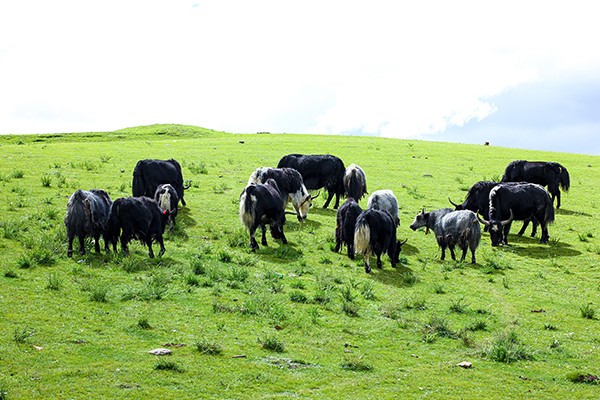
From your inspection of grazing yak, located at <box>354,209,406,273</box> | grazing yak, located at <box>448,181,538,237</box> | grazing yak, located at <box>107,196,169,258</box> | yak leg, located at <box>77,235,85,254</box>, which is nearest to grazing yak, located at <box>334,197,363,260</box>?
grazing yak, located at <box>354,209,406,273</box>

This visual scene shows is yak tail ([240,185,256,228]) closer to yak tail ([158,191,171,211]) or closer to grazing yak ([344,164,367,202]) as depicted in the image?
yak tail ([158,191,171,211])

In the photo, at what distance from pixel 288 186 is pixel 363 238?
265 inches

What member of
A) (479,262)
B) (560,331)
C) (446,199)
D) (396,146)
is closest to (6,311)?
(560,331)

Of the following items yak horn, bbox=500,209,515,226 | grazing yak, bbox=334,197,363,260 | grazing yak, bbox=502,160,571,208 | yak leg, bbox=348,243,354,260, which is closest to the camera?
A: grazing yak, bbox=334,197,363,260

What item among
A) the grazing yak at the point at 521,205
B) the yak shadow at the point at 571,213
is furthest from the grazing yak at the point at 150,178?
the yak shadow at the point at 571,213

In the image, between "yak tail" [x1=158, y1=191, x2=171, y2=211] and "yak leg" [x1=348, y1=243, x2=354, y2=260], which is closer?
"yak leg" [x1=348, y1=243, x2=354, y2=260]

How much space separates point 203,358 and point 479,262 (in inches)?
420

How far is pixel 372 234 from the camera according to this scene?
49.4 ft

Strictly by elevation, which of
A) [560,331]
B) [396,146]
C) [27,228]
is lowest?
[560,331]

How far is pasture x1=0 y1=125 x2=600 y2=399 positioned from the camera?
848 cm

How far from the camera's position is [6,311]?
402 inches

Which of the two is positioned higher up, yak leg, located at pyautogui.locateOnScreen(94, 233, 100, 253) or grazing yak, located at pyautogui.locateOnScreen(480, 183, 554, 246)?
grazing yak, located at pyautogui.locateOnScreen(480, 183, 554, 246)

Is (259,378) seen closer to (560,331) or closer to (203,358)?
(203,358)

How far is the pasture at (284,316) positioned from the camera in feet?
27.8
